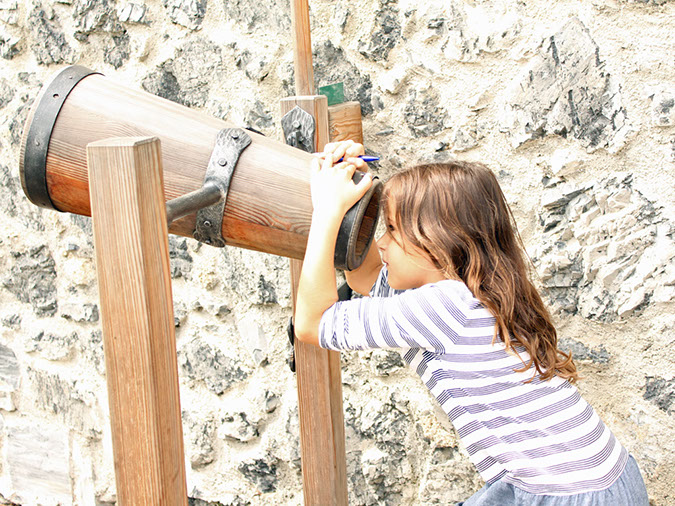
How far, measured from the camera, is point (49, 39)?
6.84 feet

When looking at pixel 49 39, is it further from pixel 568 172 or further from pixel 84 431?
pixel 568 172

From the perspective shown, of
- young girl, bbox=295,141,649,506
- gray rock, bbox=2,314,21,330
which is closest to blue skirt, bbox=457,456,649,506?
young girl, bbox=295,141,649,506

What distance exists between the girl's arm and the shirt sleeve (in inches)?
1.3

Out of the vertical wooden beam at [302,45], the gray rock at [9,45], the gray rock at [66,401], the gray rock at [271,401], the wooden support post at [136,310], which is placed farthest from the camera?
the gray rock at [66,401]

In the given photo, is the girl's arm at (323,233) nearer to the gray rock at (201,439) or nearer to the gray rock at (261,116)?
the gray rock at (261,116)

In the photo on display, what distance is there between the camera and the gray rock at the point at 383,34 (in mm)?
1687

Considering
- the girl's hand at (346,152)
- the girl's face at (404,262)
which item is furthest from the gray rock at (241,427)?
the girl's hand at (346,152)

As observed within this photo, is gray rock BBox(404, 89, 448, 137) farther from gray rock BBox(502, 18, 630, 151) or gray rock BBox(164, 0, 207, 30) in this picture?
gray rock BBox(164, 0, 207, 30)

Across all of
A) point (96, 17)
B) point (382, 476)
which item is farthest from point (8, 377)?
point (382, 476)

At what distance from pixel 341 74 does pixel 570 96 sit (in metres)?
0.58

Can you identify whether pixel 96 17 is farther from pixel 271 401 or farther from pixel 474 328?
pixel 474 328

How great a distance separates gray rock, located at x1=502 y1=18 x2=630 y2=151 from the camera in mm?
1495

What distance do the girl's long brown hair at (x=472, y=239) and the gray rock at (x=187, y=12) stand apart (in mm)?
915

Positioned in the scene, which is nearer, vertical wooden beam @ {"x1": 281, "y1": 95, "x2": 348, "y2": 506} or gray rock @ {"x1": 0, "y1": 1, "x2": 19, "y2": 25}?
vertical wooden beam @ {"x1": 281, "y1": 95, "x2": 348, "y2": 506}
